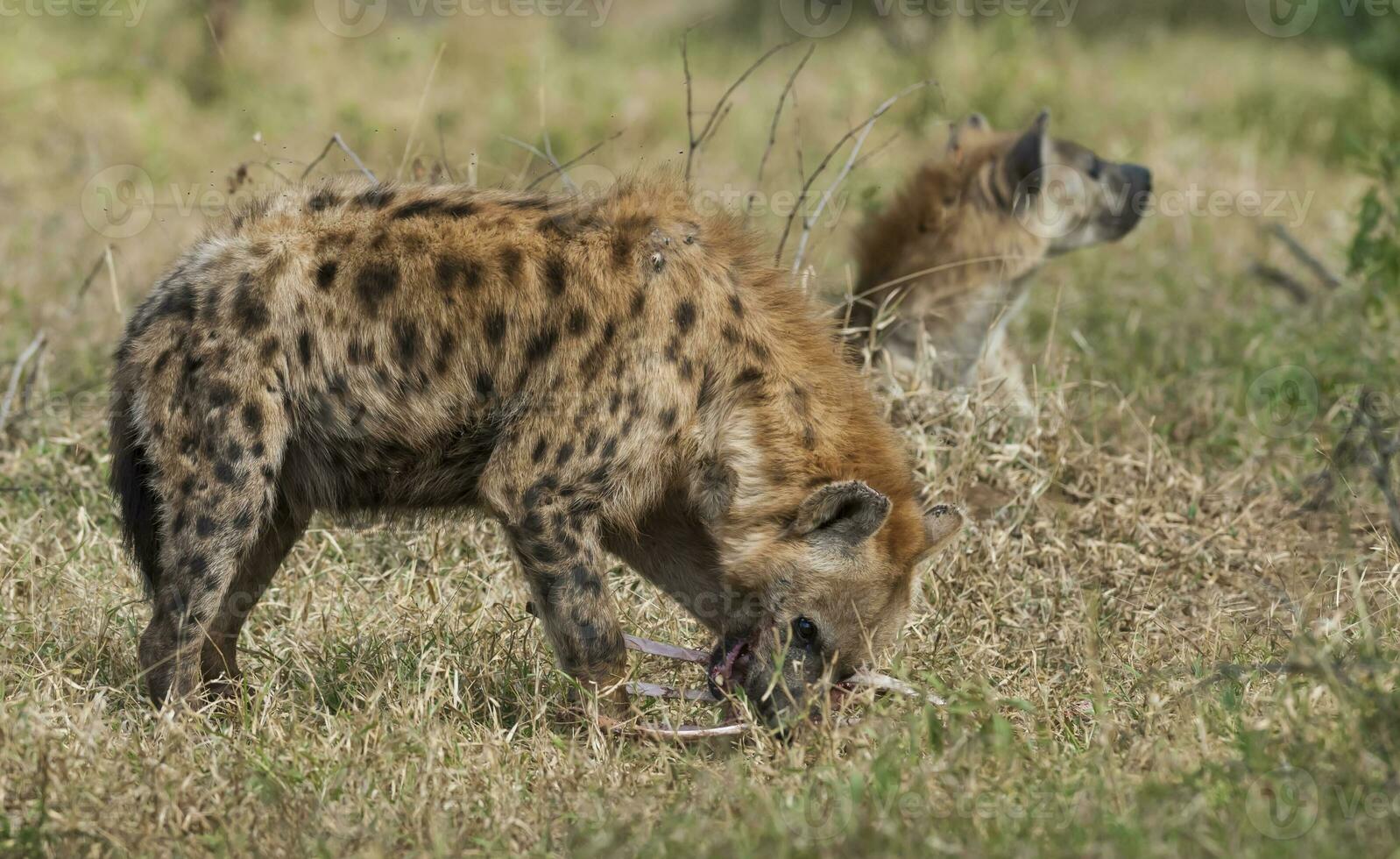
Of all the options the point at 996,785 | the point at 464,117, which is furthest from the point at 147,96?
the point at 996,785

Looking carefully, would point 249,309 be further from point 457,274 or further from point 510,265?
point 510,265

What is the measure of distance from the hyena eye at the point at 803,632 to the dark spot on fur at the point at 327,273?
4.67 feet

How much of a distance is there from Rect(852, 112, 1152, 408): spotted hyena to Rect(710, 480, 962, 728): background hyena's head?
2.33 m

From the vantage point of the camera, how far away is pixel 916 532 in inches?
162

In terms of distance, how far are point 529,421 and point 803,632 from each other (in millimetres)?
853

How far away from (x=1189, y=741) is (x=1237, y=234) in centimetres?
607

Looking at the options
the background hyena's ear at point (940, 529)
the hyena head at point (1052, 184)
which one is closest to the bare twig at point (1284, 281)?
the hyena head at point (1052, 184)
